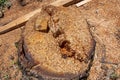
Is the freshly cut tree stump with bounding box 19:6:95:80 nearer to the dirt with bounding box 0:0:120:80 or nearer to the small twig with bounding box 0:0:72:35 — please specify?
the dirt with bounding box 0:0:120:80

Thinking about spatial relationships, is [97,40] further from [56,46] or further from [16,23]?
[16,23]

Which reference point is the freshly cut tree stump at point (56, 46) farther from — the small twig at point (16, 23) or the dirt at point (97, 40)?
the small twig at point (16, 23)

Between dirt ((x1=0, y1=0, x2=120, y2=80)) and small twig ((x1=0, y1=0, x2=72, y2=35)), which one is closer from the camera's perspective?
dirt ((x1=0, y1=0, x2=120, y2=80))

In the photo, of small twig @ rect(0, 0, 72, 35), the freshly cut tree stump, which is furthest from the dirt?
the freshly cut tree stump

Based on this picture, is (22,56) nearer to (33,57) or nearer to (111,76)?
(33,57)

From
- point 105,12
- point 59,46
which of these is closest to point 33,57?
point 59,46

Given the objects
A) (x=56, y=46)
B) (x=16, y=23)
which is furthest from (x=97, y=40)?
(x=16, y=23)

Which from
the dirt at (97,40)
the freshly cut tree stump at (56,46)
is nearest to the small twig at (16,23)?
the dirt at (97,40)
